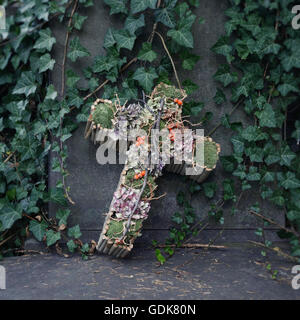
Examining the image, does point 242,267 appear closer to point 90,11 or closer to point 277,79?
point 277,79

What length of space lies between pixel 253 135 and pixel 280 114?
252 mm

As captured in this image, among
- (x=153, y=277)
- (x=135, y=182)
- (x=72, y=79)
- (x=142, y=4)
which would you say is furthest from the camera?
(x=72, y=79)

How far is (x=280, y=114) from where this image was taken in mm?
2809

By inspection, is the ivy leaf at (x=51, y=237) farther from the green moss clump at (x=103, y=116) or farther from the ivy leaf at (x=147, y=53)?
the ivy leaf at (x=147, y=53)

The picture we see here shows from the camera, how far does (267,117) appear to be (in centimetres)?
275

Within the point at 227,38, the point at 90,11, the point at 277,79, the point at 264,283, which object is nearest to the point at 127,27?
the point at 90,11

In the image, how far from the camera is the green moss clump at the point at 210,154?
2666mm

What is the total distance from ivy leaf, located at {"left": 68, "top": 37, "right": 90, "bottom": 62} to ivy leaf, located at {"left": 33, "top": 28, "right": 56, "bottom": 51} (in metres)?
0.14

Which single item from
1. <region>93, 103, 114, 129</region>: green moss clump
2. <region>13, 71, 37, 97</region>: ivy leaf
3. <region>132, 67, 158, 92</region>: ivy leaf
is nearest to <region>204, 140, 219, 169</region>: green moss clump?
<region>132, 67, 158, 92</region>: ivy leaf

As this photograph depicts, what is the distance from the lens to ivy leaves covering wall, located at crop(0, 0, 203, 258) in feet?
8.95

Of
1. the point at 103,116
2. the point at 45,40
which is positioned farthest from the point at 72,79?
the point at 103,116

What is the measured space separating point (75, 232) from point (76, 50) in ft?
4.18

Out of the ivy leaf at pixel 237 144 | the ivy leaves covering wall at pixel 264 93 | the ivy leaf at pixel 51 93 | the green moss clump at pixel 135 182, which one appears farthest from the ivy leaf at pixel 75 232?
the ivy leaf at pixel 237 144

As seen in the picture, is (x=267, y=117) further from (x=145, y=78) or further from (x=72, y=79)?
(x=72, y=79)
